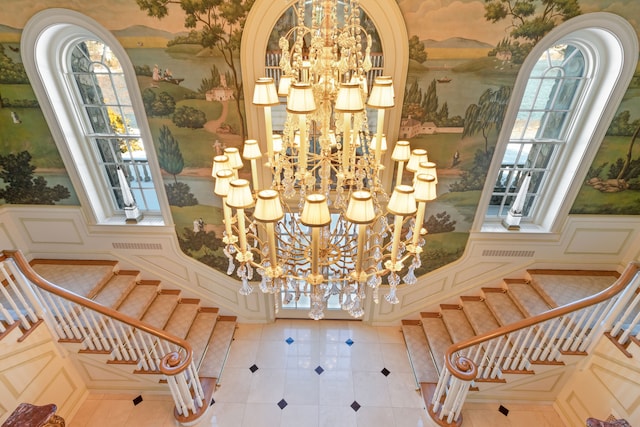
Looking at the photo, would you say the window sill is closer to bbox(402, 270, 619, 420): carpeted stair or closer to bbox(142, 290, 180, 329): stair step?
bbox(142, 290, 180, 329): stair step

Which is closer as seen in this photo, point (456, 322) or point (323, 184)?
point (323, 184)

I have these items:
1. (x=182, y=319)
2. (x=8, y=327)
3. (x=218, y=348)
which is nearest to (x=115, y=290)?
(x=182, y=319)

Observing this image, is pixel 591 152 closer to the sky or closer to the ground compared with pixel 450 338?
closer to the sky

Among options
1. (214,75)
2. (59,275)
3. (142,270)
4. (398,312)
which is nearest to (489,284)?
(398,312)

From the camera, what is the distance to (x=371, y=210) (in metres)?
1.72

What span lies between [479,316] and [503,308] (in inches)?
14.4

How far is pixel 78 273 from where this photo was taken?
5.17 meters

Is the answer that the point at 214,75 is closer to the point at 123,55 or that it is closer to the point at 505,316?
the point at 123,55

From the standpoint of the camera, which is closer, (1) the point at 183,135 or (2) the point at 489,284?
(1) the point at 183,135

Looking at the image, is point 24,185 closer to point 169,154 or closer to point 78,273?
point 78,273

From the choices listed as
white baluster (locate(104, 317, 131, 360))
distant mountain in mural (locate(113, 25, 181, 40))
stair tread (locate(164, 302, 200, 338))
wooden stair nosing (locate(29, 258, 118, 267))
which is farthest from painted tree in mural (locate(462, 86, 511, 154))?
wooden stair nosing (locate(29, 258, 118, 267))

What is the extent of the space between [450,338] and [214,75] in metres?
5.04

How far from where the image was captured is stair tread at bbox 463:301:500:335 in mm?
5062

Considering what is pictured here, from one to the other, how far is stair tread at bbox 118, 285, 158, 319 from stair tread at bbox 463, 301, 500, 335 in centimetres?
494
